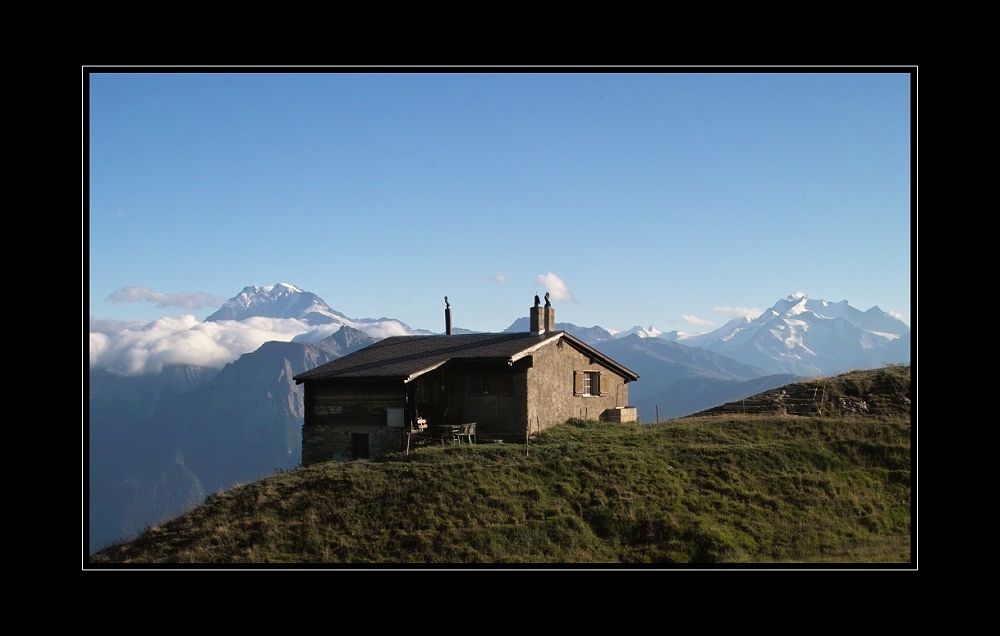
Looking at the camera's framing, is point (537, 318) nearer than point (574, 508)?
No

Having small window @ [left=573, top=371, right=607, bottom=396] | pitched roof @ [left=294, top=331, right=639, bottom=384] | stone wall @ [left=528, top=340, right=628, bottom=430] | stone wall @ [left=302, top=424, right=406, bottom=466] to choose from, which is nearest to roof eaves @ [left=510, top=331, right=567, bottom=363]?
pitched roof @ [left=294, top=331, right=639, bottom=384]

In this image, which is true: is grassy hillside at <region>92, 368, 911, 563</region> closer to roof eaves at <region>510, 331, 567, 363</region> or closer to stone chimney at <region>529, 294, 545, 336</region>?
roof eaves at <region>510, 331, 567, 363</region>

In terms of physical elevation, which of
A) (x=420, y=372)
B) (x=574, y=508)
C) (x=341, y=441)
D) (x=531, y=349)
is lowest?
(x=574, y=508)

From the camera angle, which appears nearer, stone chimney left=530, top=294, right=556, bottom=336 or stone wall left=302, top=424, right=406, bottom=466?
stone wall left=302, top=424, right=406, bottom=466

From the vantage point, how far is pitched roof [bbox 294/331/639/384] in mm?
34156

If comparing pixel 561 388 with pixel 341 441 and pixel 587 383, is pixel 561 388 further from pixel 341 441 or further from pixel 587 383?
pixel 341 441

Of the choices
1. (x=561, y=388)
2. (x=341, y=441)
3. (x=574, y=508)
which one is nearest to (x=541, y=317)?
(x=561, y=388)

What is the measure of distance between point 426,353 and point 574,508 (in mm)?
13186

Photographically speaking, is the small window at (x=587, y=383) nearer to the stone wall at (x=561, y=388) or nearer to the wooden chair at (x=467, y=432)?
the stone wall at (x=561, y=388)

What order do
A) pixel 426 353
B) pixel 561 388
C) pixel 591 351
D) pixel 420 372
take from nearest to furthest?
1. pixel 420 372
2. pixel 426 353
3. pixel 561 388
4. pixel 591 351

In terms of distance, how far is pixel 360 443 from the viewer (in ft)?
113

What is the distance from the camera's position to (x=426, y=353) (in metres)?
37.3

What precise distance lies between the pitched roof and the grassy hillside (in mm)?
4068

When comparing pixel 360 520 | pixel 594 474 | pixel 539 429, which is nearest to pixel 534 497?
pixel 594 474
